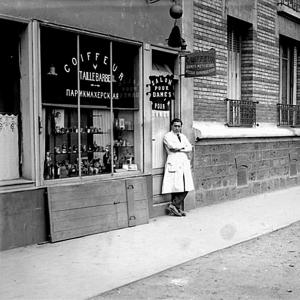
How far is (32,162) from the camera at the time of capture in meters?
7.65

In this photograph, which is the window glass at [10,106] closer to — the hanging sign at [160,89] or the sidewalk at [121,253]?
the sidewalk at [121,253]

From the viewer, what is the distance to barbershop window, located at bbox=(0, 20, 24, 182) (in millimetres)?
7523

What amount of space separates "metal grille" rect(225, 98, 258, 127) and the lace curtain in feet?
19.3

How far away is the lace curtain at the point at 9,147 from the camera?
7.51 m

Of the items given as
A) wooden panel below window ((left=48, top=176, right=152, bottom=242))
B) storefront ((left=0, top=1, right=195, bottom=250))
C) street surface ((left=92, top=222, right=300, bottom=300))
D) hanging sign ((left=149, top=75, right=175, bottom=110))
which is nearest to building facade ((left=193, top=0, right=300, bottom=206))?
storefront ((left=0, top=1, right=195, bottom=250))

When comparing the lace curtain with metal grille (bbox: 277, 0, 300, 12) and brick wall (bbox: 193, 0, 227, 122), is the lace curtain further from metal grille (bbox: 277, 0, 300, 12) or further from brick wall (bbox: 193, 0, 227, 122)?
metal grille (bbox: 277, 0, 300, 12)

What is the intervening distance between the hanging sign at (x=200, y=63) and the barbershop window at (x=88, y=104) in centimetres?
124

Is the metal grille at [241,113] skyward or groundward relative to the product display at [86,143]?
skyward

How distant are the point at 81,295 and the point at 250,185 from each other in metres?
8.31

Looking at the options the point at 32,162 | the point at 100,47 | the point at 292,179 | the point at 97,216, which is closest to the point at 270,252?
the point at 97,216

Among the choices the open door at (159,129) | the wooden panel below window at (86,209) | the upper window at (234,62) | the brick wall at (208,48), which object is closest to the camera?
the wooden panel below window at (86,209)

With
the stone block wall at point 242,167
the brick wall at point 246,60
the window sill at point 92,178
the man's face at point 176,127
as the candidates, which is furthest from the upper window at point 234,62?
the window sill at point 92,178

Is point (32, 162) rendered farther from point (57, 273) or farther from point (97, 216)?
point (57, 273)

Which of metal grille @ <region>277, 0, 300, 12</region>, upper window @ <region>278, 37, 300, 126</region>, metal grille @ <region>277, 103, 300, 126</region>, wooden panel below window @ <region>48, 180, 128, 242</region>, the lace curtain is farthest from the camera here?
upper window @ <region>278, 37, 300, 126</region>
